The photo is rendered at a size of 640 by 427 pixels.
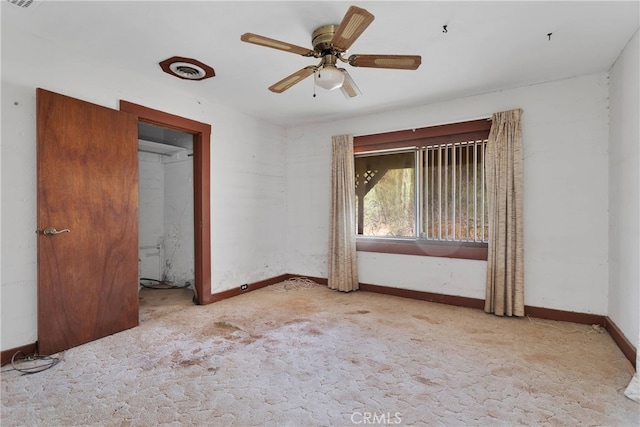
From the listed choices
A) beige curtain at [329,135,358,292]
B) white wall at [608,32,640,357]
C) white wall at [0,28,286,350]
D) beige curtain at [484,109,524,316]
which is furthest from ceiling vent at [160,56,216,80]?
white wall at [608,32,640,357]

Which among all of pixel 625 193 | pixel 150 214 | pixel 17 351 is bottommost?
pixel 17 351

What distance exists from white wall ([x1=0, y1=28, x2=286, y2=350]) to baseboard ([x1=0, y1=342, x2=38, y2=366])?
0.04 m

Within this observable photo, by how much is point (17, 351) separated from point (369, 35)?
3.66 metres

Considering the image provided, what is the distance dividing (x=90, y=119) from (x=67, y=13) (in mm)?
837

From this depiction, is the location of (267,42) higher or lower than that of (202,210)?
higher

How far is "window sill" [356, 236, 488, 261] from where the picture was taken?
12.4ft

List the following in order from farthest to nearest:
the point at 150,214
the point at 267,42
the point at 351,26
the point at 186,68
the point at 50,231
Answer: the point at 150,214 < the point at 186,68 < the point at 50,231 < the point at 267,42 < the point at 351,26

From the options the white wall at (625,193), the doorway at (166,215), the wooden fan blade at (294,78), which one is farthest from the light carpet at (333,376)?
the wooden fan blade at (294,78)

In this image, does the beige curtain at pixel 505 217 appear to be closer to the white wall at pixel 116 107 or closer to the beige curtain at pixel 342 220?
the beige curtain at pixel 342 220

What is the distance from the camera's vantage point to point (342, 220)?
14.9ft

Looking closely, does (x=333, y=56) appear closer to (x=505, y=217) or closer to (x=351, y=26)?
(x=351, y=26)

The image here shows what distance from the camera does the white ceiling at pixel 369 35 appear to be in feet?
6.97

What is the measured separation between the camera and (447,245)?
3.95 metres

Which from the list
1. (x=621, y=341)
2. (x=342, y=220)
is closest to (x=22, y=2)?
(x=342, y=220)
